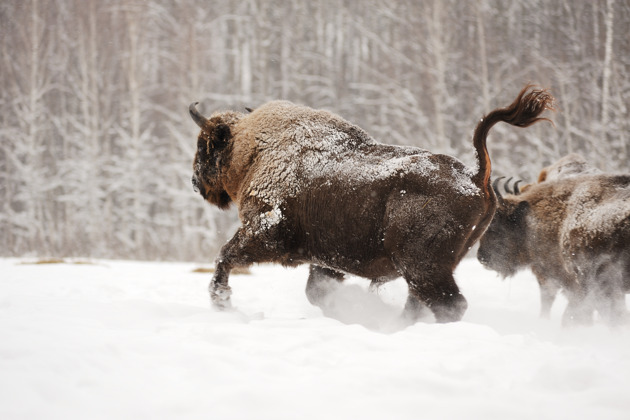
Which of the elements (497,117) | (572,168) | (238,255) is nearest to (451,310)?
(497,117)

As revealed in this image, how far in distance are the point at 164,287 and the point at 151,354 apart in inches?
150

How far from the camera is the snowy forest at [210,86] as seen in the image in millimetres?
15797

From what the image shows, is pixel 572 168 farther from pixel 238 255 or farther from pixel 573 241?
pixel 238 255

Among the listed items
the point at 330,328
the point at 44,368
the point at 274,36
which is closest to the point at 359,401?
the point at 330,328

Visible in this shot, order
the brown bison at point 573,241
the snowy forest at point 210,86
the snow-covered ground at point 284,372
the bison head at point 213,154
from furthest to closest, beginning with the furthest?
the snowy forest at point 210,86 → the bison head at point 213,154 → the brown bison at point 573,241 → the snow-covered ground at point 284,372

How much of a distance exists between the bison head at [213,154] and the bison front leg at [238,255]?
0.87 metres

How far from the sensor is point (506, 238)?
235 inches

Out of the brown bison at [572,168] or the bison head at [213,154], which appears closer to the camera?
the bison head at [213,154]

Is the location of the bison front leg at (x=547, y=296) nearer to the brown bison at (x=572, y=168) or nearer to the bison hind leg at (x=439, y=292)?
the brown bison at (x=572, y=168)

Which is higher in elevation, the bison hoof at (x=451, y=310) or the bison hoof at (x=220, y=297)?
the bison hoof at (x=451, y=310)

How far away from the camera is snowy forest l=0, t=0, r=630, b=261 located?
15.8 metres

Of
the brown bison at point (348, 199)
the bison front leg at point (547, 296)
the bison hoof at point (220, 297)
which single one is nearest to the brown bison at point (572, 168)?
the bison front leg at point (547, 296)

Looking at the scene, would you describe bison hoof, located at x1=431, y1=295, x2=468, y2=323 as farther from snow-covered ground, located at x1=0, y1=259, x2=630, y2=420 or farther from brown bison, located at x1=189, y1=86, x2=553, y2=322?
snow-covered ground, located at x1=0, y1=259, x2=630, y2=420

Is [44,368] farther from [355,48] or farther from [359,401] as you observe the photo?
[355,48]
